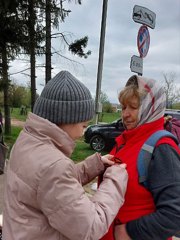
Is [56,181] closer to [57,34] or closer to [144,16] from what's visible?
[144,16]

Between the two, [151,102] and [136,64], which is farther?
[136,64]

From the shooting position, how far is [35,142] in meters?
1.39

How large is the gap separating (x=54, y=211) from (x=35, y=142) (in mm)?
290

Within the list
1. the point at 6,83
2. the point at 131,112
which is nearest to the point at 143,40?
the point at 131,112

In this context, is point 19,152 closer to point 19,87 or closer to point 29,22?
point 29,22

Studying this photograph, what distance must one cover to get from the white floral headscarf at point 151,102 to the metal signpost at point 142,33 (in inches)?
172

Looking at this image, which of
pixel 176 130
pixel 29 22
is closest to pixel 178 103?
pixel 29 22

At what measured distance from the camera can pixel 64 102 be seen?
145 cm

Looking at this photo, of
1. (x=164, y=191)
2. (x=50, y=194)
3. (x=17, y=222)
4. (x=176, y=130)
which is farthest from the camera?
(x=176, y=130)

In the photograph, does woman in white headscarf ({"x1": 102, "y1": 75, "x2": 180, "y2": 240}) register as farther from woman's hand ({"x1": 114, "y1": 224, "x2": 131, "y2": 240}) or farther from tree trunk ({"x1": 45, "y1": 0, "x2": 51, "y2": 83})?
tree trunk ({"x1": 45, "y1": 0, "x2": 51, "y2": 83})

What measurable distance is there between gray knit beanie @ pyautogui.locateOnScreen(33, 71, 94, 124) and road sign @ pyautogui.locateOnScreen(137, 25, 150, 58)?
197 inches

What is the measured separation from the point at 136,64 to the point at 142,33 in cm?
63

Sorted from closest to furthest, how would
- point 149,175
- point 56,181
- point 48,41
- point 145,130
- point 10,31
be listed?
1. point 56,181
2. point 149,175
3. point 145,130
4. point 10,31
5. point 48,41

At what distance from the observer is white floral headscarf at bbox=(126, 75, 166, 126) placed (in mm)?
1700
